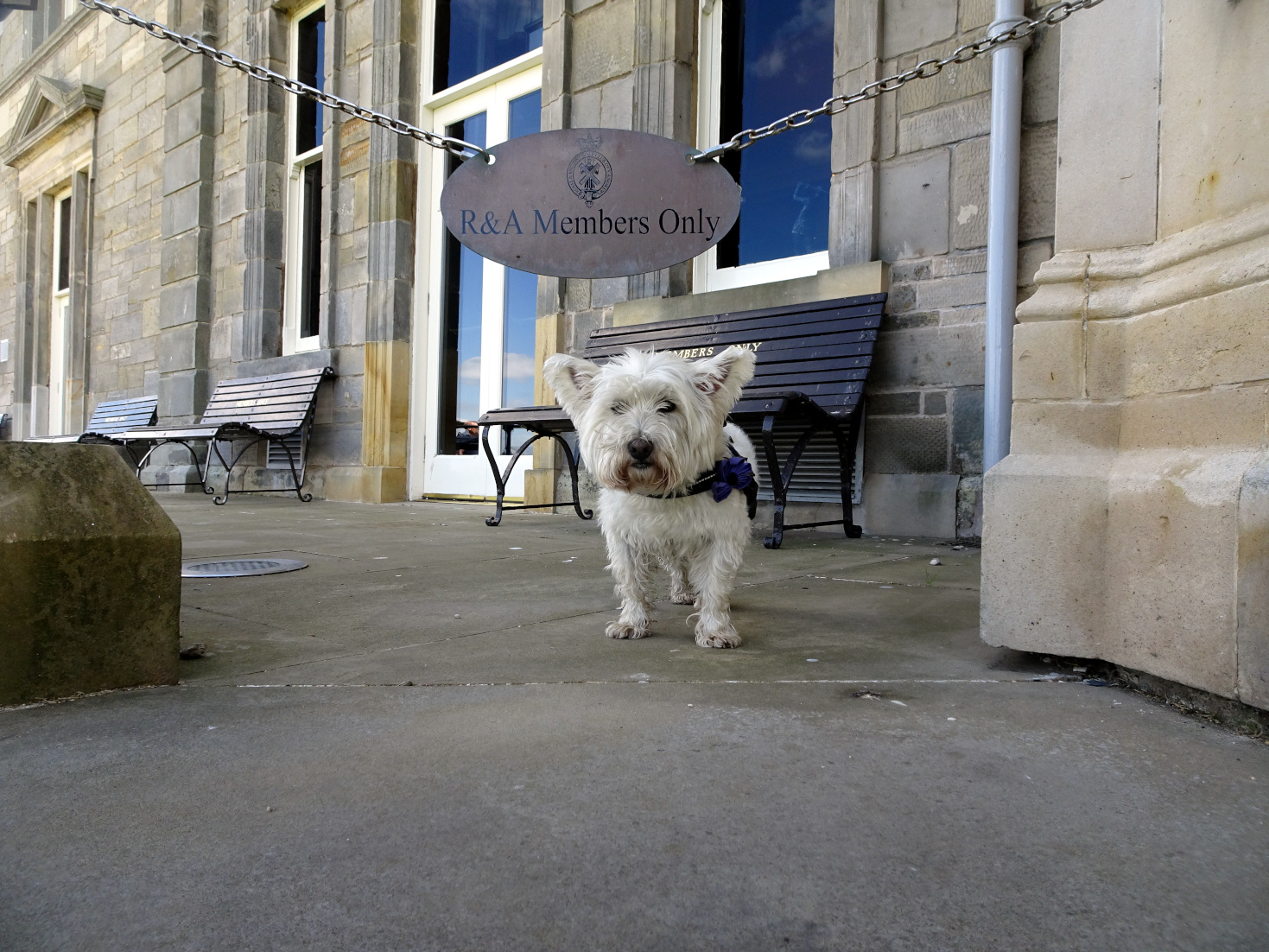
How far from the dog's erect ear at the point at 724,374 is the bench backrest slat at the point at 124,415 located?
1043 centimetres

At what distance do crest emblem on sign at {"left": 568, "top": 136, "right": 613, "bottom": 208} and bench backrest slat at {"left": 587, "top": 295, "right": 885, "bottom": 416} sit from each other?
176 cm

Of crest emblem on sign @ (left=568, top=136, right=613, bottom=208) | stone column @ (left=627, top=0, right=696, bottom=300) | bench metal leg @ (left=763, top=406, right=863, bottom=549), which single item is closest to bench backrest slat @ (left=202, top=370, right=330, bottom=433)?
stone column @ (left=627, top=0, right=696, bottom=300)

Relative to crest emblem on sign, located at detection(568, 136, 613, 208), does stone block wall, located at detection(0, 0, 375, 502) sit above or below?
above

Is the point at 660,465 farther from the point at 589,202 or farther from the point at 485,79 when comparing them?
the point at 485,79

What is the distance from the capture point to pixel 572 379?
110 inches

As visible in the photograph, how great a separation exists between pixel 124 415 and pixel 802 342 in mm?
10062

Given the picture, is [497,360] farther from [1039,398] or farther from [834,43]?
[1039,398]

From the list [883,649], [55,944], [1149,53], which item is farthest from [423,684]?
[1149,53]

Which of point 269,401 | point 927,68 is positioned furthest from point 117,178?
point 927,68

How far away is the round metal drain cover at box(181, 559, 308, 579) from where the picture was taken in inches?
146

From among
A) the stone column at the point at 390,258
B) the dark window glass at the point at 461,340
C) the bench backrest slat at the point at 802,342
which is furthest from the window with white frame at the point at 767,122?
the stone column at the point at 390,258

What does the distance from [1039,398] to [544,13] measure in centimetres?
617

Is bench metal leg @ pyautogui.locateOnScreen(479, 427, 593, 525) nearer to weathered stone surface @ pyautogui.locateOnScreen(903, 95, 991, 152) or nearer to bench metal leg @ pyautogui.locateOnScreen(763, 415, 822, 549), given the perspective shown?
bench metal leg @ pyautogui.locateOnScreen(763, 415, 822, 549)

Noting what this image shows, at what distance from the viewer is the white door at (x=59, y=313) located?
14602 mm
